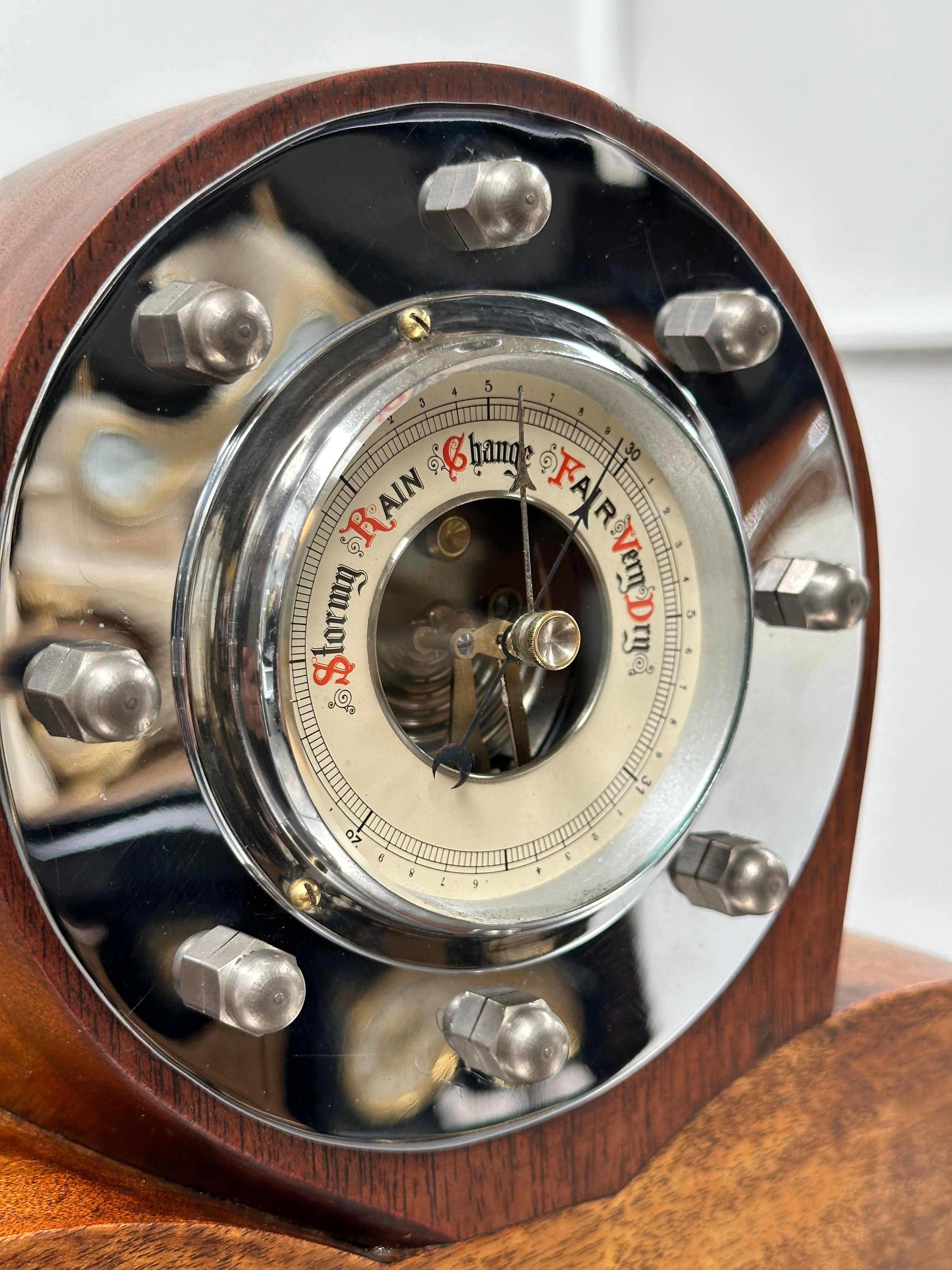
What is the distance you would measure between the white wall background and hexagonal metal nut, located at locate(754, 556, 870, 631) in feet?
1.90

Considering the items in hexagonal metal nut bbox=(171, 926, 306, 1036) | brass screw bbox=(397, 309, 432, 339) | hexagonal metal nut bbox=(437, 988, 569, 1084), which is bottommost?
hexagonal metal nut bbox=(437, 988, 569, 1084)

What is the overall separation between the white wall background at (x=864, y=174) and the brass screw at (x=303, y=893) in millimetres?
689

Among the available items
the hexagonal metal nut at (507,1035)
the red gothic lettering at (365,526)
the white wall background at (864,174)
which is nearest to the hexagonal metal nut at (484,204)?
the red gothic lettering at (365,526)

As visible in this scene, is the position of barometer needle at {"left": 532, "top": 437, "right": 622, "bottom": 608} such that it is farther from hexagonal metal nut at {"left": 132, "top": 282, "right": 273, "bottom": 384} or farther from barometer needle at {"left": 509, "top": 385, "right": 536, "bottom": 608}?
hexagonal metal nut at {"left": 132, "top": 282, "right": 273, "bottom": 384}

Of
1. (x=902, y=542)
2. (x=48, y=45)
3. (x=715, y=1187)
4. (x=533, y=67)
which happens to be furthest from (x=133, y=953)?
(x=902, y=542)

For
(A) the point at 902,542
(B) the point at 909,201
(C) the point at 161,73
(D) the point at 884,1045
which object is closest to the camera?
(D) the point at 884,1045

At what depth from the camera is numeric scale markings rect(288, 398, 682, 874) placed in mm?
604

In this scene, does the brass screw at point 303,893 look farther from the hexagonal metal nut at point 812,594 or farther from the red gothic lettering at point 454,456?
the hexagonal metal nut at point 812,594

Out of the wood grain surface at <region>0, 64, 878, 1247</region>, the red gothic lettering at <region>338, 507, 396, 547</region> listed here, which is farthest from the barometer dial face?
the wood grain surface at <region>0, 64, 878, 1247</region>

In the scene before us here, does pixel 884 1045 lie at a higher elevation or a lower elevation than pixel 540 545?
lower

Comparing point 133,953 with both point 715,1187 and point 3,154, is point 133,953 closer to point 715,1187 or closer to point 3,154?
point 715,1187

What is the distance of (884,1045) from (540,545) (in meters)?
0.41

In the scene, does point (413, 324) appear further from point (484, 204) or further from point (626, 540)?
point (626, 540)

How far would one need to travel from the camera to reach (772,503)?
2.60ft
